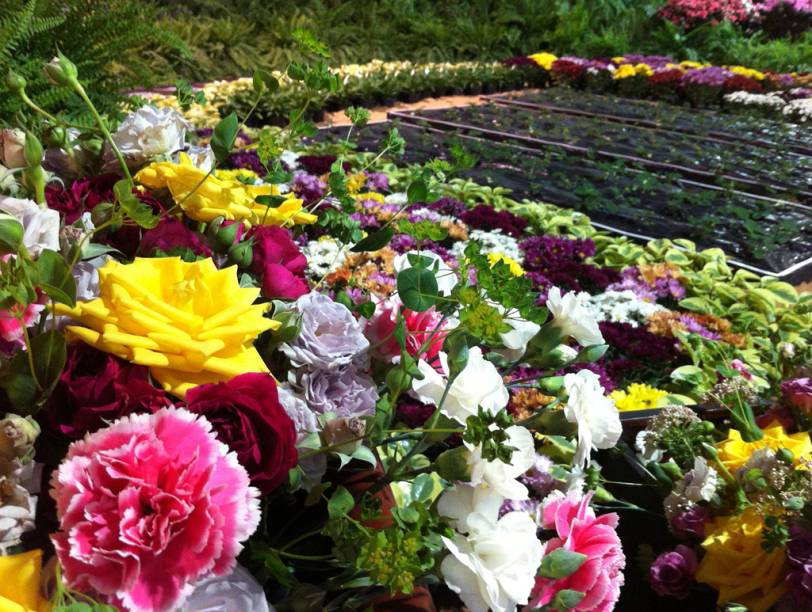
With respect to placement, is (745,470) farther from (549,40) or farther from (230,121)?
(549,40)

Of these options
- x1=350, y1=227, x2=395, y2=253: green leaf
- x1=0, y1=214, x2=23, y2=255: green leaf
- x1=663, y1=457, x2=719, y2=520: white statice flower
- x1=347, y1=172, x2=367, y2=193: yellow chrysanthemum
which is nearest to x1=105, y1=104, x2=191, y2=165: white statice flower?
x1=350, y1=227, x2=395, y2=253: green leaf

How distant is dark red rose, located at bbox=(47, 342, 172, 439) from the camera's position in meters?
0.48

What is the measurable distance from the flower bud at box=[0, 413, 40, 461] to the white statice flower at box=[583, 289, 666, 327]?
6.44 feet

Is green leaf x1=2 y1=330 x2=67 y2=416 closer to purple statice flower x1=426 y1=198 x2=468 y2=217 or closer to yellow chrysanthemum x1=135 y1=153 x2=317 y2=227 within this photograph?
yellow chrysanthemum x1=135 y1=153 x2=317 y2=227

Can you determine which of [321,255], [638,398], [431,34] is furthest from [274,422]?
[431,34]

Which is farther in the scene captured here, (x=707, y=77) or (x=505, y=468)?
(x=707, y=77)

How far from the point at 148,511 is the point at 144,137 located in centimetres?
58

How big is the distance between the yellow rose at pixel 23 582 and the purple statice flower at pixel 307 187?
2.43 metres

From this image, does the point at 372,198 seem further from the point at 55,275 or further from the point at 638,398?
the point at 55,275

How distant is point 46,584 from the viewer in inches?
16.9

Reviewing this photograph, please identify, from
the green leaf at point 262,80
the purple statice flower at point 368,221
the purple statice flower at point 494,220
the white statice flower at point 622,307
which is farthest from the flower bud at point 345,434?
the purple statice flower at point 494,220

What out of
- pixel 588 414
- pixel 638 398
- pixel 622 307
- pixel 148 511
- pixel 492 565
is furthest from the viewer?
pixel 622 307

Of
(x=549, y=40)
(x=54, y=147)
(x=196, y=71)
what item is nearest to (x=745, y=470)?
(x=54, y=147)

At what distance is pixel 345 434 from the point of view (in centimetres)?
56
